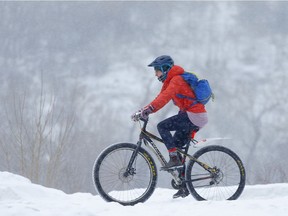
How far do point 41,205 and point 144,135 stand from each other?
5.62 ft

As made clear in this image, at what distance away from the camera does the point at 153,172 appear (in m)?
5.91

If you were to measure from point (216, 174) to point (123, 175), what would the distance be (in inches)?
47.2

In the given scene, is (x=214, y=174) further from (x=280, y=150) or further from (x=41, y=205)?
(x=280, y=150)

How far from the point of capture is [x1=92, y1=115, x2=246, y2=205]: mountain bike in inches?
229

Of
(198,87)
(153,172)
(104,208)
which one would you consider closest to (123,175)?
(153,172)

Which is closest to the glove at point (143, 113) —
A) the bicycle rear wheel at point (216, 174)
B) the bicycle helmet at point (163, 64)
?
the bicycle helmet at point (163, 64)

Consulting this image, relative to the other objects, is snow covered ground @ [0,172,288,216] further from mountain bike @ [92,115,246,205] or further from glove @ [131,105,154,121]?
glove @ [131,105,154,121]

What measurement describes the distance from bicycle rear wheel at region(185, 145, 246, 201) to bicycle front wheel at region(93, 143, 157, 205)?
0.52m

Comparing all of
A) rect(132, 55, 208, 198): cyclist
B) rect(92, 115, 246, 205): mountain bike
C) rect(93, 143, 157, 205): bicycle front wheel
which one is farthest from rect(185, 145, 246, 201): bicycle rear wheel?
rect(93, 143, 157, 205): bicycle front wheel

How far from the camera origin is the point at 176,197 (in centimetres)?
611

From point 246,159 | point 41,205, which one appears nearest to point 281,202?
point 41,205

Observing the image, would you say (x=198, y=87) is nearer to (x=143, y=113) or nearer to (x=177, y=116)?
(x=177, y=116)

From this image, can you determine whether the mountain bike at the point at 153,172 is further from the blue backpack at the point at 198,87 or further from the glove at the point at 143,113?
the blue backpack at the point at 198,87

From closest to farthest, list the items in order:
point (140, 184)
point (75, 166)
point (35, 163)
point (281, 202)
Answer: point (281, 202) < point (140, 184) < point (35, 163) < point (75, 166)
